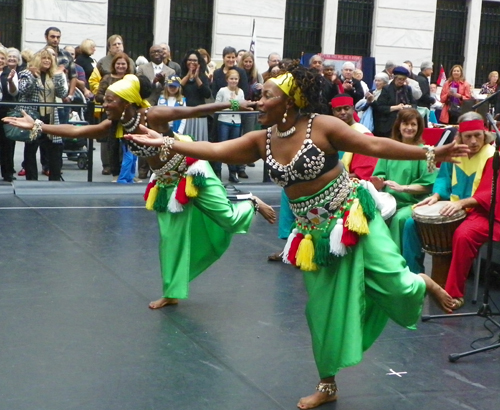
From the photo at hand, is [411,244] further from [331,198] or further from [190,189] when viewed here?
[331,198]

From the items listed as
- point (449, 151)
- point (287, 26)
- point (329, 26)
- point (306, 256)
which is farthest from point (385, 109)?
point (329, 26)

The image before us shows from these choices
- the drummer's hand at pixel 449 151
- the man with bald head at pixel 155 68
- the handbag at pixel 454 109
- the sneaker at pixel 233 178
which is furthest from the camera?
the handbag at pixel 454 109

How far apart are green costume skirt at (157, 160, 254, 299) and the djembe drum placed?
1.40 m

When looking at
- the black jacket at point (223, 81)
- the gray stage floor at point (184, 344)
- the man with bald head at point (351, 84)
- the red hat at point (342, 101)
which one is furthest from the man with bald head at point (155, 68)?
the red hat at point (342, 101)

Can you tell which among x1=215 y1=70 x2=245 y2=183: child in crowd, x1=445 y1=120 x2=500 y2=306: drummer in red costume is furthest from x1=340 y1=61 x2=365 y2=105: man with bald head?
x1=445 y1=120 x2=500 y2=306: drummer in red costume

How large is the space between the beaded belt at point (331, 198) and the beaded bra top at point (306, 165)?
9cm

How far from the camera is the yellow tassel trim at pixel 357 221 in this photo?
472 cm

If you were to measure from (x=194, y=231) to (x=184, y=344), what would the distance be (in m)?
1.23

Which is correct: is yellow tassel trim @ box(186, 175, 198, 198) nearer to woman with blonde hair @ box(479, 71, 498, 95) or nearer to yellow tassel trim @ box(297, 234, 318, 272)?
yellow tassel trim @ box(297, 234, 318, 272)

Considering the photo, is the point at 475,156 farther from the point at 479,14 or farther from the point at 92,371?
the point at 479,14

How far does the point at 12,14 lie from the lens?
20.1 metres

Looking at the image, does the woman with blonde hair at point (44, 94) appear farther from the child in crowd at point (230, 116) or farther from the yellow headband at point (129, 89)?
the yellow headband at point (129, 89)

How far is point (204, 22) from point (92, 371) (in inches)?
704

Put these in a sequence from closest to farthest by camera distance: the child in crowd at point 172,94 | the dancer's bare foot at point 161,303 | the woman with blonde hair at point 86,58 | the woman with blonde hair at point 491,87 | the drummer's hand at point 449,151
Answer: the drummer's hand at point 449,151, the dancer's bare foot at point 161,303, the child in crowd at point 172,94, the woman with blonde hair at point 86,58, the woman with blonde hair at point 491,87
